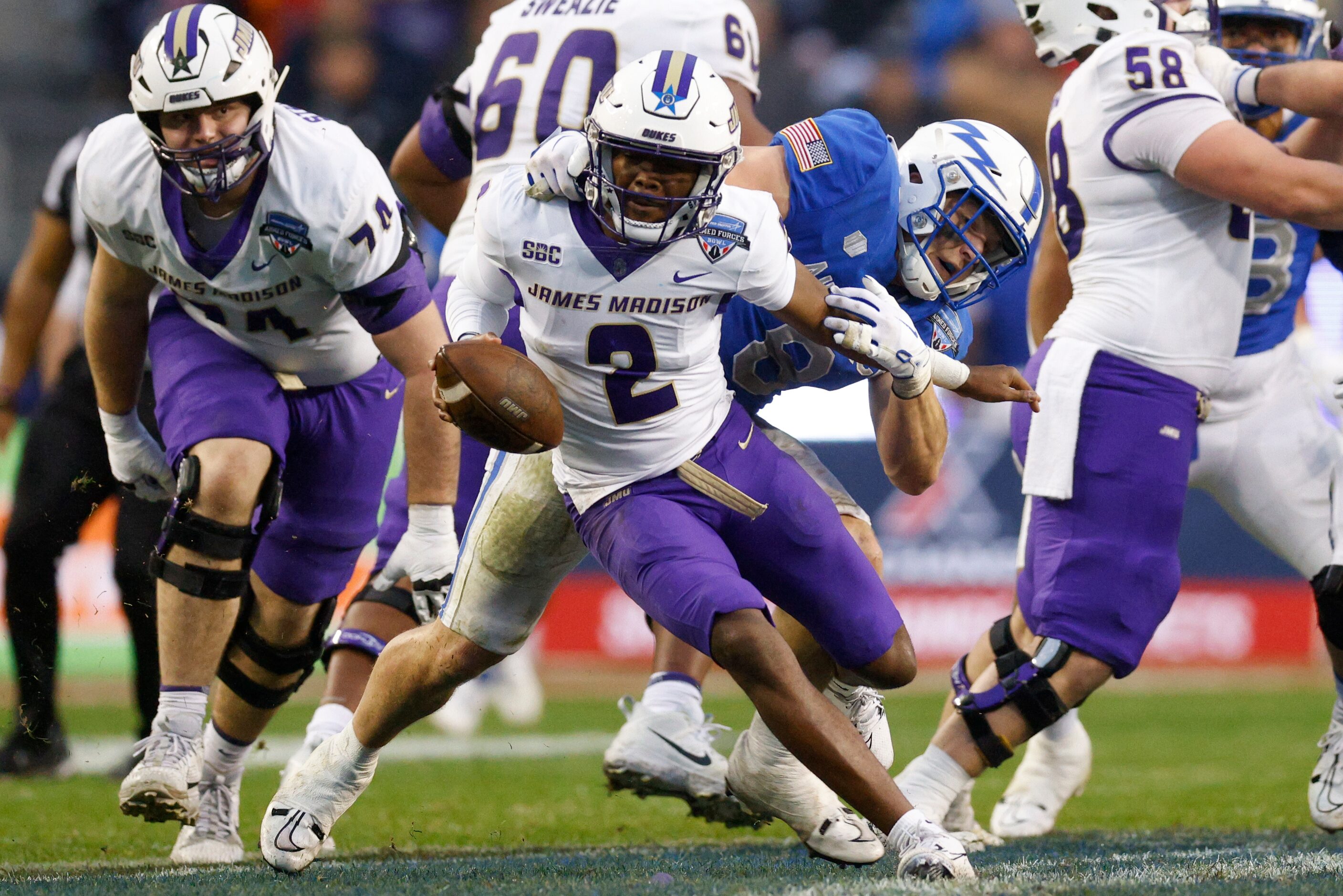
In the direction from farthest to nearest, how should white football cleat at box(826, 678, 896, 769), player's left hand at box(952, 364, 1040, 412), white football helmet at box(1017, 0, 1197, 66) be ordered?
white football helmet at box(1017, 0, 1197, 66) → white football cleat at box(826, 678, 896, 769) → player's left hand at box(952, 364, 1040, 412)

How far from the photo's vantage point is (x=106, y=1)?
10031 millimetres

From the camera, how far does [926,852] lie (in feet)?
9.14

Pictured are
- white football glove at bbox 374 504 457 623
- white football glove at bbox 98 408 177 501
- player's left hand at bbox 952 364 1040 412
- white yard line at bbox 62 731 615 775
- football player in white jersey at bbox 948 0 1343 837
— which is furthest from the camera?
white yard line at bbox 62 731 615 775

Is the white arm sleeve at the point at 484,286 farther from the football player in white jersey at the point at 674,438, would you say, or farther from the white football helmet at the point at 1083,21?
the white football helmet at the point at 1083,21

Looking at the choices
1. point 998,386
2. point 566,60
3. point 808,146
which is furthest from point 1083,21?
point 998,386

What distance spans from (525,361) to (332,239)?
736 mm

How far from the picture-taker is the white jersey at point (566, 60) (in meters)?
4.29

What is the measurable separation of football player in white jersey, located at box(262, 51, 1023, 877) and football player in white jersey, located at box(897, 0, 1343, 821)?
0.67 metres

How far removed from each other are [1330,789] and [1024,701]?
0.87 meters

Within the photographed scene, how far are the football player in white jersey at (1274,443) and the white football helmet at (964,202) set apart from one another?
0.81 m

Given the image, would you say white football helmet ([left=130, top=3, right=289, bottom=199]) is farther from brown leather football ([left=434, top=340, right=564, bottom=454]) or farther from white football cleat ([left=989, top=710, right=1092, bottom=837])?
white football cleat ([left=989, top=710, right=1092, bottom=837])

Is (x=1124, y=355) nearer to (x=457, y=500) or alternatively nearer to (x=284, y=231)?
(x=457, y=500)

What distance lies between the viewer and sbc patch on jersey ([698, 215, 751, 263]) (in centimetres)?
301

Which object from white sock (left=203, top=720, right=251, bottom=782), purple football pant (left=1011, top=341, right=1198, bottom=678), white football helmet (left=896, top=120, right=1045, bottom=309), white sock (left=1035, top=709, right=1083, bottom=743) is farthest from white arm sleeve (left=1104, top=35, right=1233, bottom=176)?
white sock (left=203, top=720, right=251, bottom=782)
